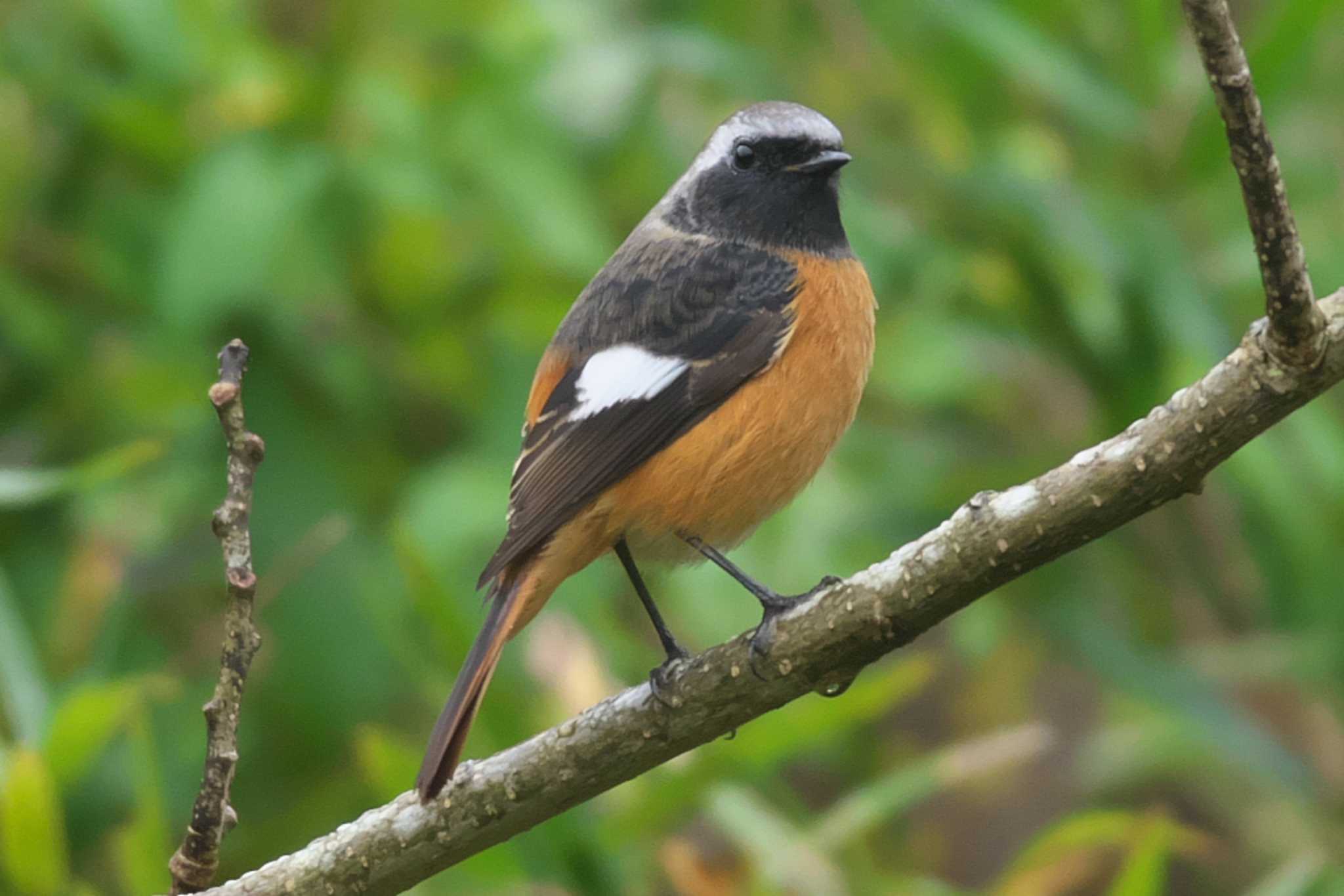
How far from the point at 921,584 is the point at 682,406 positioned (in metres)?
1.14

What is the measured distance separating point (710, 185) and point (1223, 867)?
3.39 m

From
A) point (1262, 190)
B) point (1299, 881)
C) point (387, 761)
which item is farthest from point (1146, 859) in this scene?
point (1262, 190)

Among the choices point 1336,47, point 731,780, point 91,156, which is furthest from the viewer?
point 1336,47

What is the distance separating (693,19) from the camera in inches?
230

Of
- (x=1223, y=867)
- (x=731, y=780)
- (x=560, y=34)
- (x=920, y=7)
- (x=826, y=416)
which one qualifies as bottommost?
(x=1223, y=867)

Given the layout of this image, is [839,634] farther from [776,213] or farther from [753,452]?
[776,213]

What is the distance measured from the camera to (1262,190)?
2254 mm

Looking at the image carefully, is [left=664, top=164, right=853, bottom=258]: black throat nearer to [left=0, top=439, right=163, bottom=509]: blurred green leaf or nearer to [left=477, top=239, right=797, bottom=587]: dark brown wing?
[left=477, top=239, right=797, bottom=587]: dark brown wing

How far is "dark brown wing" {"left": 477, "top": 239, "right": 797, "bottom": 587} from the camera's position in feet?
11.6

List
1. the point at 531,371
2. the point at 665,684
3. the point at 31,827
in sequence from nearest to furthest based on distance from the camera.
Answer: the point at 665,684 → the point at 31,827 → the point at 531,371

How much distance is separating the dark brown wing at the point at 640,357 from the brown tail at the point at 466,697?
8 centimetres

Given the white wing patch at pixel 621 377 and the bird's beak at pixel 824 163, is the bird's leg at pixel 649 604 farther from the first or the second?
the bird's beak at pixel 824 163

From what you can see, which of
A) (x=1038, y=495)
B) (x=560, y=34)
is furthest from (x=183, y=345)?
(x=1038, y=495)

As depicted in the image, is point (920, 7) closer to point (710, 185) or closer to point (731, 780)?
point (710, 185)
